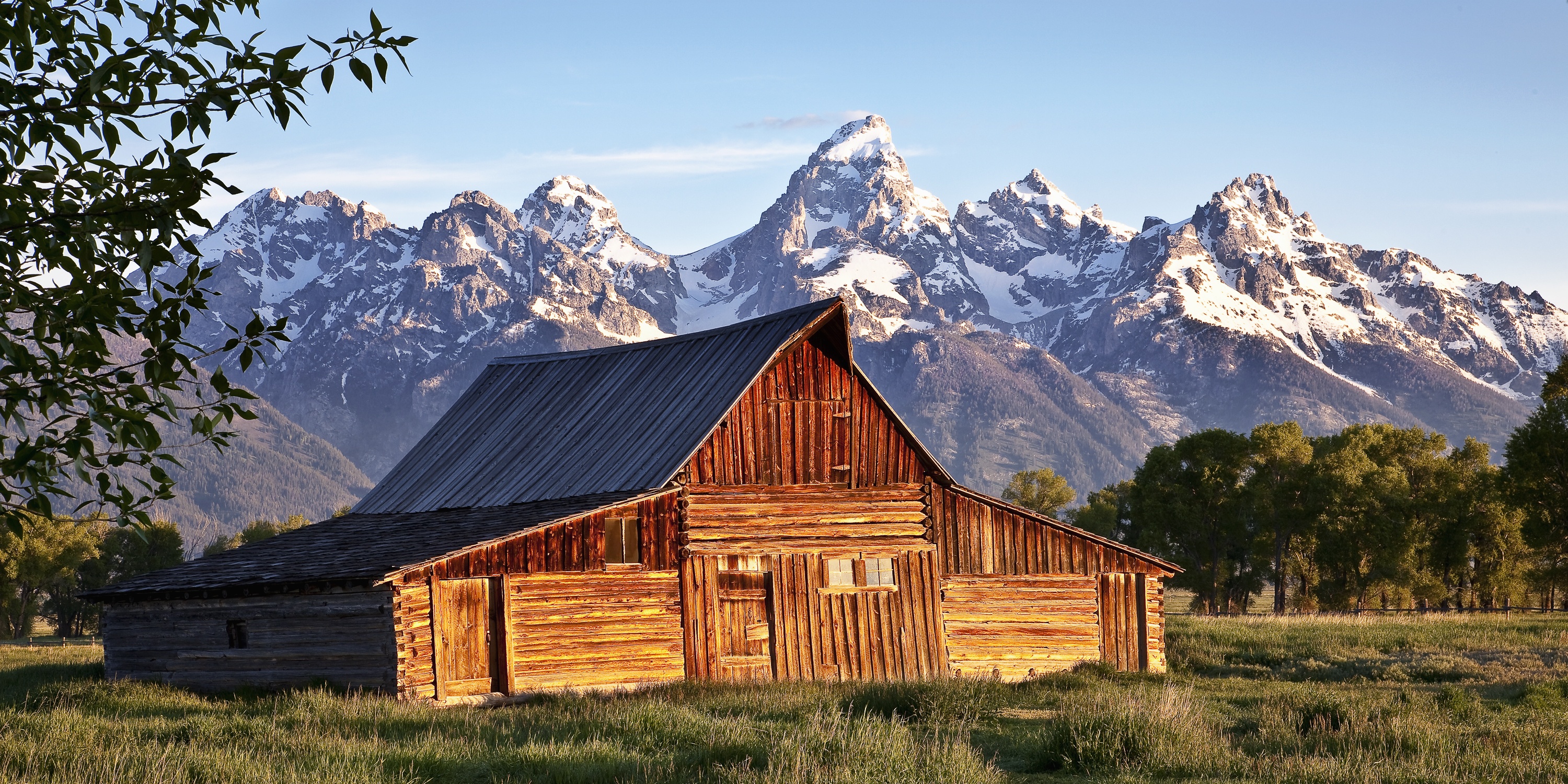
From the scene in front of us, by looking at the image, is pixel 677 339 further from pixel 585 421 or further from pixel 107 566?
pixel 107 566

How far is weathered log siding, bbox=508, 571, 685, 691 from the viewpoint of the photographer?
24.7 m

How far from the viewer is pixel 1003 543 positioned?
29578mm

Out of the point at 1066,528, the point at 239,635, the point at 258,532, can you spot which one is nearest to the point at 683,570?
the point at 239,635

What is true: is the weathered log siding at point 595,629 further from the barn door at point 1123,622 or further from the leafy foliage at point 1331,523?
the leafy foliage at point 1331,523

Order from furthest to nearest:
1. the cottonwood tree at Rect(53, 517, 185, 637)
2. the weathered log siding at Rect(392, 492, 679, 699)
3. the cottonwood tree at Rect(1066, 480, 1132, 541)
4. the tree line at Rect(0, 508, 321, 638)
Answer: the cottonwood tree at Rect(1066, 480, 1132, 541), the cottonwood tree at Rect(53, 517, 185, 637), the tree line at Rect(0, 508, 321, 638), the weathered log siding at Rect(392, 492, 679, 699)

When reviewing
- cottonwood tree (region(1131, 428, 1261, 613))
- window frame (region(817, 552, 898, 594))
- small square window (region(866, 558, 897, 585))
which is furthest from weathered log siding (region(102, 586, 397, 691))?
cottonwood tree (region(1131, 428, 1261, 613))

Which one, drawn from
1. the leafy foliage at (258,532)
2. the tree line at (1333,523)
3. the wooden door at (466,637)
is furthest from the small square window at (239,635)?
the leafy foliage at (258,532)

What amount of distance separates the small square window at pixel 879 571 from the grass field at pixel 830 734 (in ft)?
11.0

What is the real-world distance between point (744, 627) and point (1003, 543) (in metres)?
6.14

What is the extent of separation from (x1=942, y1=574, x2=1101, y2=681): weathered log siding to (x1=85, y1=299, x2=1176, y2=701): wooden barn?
45 millimetres

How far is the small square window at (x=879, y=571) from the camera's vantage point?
2808 cm

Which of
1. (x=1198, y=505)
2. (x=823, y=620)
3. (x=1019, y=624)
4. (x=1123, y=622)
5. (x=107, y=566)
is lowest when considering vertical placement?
(x=107, y=566)

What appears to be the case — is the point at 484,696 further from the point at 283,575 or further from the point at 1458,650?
the point at 1458,650

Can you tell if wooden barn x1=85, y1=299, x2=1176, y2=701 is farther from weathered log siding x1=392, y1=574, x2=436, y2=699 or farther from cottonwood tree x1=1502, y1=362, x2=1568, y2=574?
cottonwood tree x1=1502, y1=362, x2=1568, y2=574
